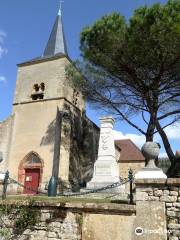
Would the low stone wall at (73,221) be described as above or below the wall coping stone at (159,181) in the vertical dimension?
below

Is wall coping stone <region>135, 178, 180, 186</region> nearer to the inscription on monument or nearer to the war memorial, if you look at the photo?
the war memorial

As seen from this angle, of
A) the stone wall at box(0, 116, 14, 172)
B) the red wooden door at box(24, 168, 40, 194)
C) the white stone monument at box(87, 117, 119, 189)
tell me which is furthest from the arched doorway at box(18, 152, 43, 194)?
the white stone monument at box(87, 117, 119, 189)

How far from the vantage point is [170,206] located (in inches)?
214

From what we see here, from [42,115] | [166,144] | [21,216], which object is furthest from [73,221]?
[42,115]

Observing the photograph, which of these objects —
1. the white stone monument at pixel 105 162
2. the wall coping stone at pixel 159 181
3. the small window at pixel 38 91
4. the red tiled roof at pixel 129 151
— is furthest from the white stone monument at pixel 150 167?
the red tiled roof at pixel 129 151

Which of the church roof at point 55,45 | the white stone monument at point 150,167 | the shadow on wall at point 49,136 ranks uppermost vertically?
the church roof at point 55,45

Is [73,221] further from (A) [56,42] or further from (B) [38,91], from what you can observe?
(A) [56,42]

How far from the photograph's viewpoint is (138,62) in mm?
13180

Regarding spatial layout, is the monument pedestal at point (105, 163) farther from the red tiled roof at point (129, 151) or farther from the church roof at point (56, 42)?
the red tiled roof at point (129, 151)

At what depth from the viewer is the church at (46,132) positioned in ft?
55.0

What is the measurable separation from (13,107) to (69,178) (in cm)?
650

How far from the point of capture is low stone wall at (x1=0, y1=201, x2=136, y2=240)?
559 centimetres

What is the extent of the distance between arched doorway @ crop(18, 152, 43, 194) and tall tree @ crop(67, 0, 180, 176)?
5159 millimetres

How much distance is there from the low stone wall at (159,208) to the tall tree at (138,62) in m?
7.65
